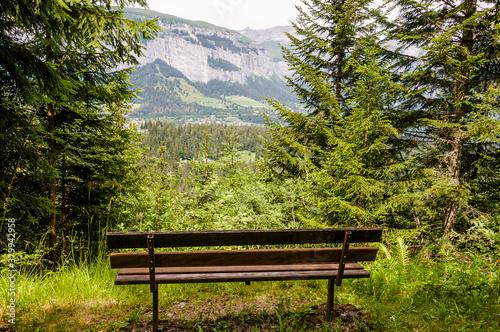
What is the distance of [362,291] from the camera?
343 cm

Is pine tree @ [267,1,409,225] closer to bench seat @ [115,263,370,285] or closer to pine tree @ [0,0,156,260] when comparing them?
bench seat @ [115,263,370,285]

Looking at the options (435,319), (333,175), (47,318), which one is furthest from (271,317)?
(333,175)

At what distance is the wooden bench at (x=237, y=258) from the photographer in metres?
2.34

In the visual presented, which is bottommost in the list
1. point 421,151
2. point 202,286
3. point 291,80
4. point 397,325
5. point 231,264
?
point 202,286

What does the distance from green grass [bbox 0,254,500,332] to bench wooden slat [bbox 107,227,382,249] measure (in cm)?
96

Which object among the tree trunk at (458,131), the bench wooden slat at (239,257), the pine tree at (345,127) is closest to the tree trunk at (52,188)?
the bench wooden slat at (239,257)

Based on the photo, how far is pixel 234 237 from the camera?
2389 millimetres

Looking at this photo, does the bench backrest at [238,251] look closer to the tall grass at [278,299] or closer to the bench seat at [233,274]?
the bench seat at [233,274]

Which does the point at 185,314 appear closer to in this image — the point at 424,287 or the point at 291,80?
the point at 424,287

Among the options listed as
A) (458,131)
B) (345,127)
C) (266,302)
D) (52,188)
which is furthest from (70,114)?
(458,131)

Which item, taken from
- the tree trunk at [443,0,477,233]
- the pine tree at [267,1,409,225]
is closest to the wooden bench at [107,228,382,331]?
the pine tree at [267,1,409,225]

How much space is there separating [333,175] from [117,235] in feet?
20.3

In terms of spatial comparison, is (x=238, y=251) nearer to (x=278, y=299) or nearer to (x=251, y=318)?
(x=251, y=318)

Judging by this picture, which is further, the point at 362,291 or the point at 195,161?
the point at 195,161
